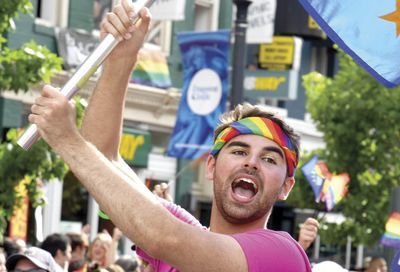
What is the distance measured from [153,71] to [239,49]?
9.98 m

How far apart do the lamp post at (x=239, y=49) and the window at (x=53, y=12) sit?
8310 mm

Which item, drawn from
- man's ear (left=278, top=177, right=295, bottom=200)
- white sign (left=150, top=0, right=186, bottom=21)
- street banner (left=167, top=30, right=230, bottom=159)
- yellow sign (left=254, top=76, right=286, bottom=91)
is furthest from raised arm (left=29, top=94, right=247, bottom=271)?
yellow sign (left=254, top=76, right=286, bottom=91)

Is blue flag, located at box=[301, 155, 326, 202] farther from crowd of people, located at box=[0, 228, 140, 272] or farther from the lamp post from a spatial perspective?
crowd of people, located at box=[0, 228, 140, 272]

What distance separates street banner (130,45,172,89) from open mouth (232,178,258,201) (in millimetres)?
19062

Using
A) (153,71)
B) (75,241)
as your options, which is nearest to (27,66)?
(75,241)

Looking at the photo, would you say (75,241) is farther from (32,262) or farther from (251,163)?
(251,163)

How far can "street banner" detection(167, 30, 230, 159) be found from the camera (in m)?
17.3

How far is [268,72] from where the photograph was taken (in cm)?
2303

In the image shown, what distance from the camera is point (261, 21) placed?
21094 mm

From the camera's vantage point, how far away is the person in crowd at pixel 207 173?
383 centimetres

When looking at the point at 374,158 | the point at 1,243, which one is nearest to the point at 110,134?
the point at 1,243

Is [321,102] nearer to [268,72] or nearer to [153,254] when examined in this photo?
[268,72]

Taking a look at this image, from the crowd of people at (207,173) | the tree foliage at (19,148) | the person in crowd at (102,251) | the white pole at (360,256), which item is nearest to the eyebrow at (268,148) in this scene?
the crowd of people at (207,173)

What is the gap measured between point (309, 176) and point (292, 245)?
10.2 m
